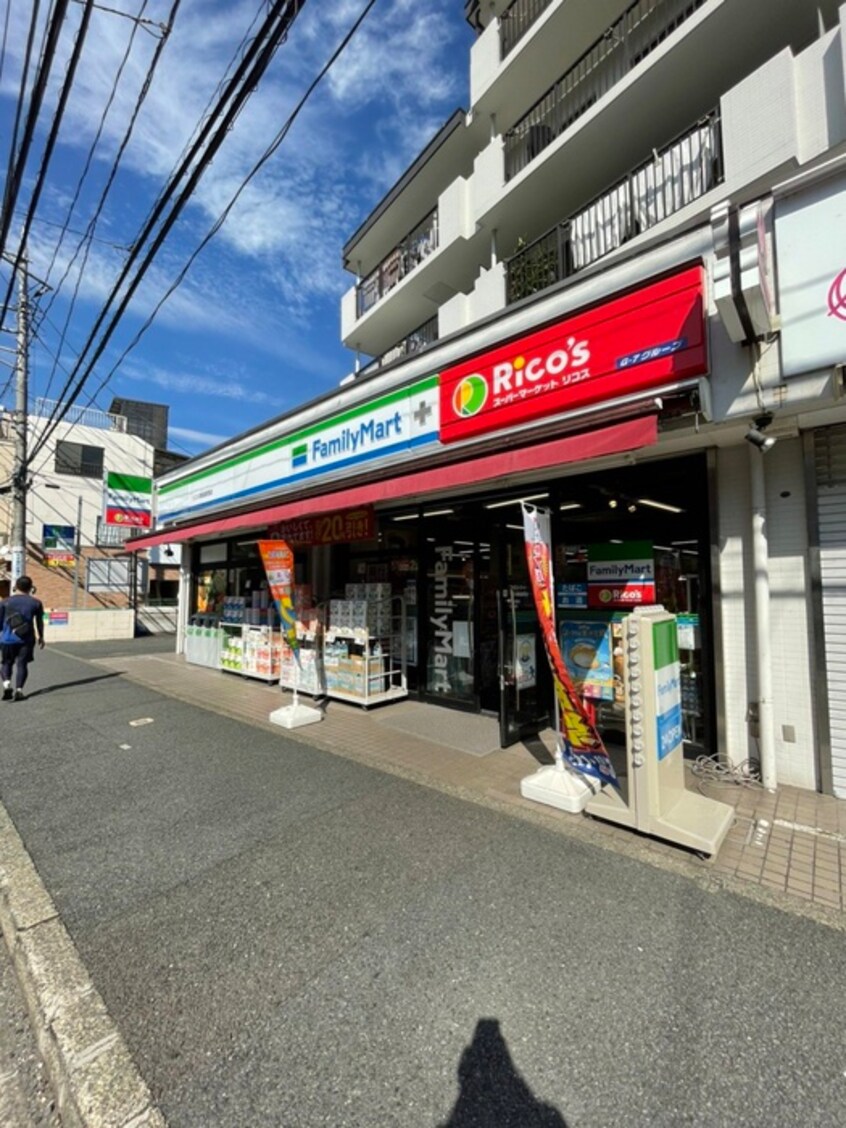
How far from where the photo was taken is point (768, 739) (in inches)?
172

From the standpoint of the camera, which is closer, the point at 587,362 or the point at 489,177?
the point at 587,362

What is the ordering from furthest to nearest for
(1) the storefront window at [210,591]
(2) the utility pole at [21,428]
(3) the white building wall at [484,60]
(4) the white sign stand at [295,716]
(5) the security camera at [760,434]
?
1. (2) the utility pole at [21,428]
2. (1) the storefront window at [210,591]
3. (3) the white building wall at [484,60]
4. (4) the white sign stand at [295,716]
5. (5) the security camera at [760,434]

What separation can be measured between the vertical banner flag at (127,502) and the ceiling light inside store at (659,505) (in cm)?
1906

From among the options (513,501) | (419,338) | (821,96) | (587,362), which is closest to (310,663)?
(513,501)

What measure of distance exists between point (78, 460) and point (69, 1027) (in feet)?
90.2

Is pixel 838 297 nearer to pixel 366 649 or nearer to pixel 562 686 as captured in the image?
pixel 562 686

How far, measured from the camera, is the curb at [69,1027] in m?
1.71

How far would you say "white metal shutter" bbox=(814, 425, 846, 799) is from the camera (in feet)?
13.5

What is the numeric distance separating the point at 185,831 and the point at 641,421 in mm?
4583

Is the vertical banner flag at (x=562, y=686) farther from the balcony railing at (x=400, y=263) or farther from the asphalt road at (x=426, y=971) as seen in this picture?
the balcony railing at (x=400, y=263)

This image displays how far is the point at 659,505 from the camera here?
531 centimetres

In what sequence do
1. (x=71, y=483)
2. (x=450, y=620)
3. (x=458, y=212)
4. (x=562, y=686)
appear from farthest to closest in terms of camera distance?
(x=71, y=483) < (x=458, y=212) < (x=450, y=620) < (x=562, y=686)

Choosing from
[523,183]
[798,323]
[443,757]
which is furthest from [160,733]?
[523,183]

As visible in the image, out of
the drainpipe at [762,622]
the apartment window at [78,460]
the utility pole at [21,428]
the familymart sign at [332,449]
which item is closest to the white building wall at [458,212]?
the familymart sign at [332,449]
